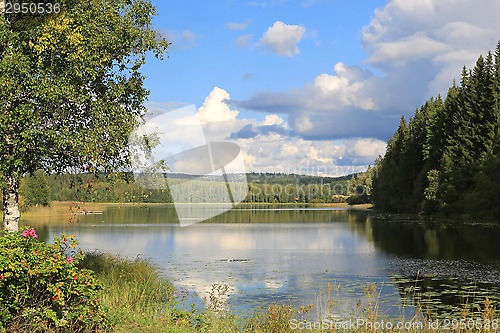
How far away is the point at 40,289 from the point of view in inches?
399

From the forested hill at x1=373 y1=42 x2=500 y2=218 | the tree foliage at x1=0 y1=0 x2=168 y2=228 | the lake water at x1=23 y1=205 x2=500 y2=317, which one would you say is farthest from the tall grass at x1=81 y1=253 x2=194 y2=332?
the forested hill at x1=373 y1=42 x2=500 y2=218

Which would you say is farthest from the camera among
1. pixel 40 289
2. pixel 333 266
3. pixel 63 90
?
pixel 333 266

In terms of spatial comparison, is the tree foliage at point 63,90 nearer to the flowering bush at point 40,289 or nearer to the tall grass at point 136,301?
the tall grass at point 136,301

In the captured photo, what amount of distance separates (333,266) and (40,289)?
2642 centimetres

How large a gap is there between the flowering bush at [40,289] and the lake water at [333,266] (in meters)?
5.84

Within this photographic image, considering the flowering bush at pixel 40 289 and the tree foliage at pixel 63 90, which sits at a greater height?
the tree foliage at pixel 63 90

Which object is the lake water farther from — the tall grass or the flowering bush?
the flowering bush

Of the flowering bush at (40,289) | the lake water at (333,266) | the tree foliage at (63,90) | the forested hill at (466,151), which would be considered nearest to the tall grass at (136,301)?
the flowering bush at (40,289)

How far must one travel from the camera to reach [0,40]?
1634 cm

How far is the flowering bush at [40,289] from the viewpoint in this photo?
380 inches

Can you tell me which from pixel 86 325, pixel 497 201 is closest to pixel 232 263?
pixel 86 325

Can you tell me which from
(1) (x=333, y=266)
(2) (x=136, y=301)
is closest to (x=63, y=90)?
(2) (x=136, y=301)

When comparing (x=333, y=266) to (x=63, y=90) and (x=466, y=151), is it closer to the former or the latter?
(x=63, y=90)

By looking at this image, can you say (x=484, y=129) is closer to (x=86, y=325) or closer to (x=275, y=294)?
(x=275, y=294)
